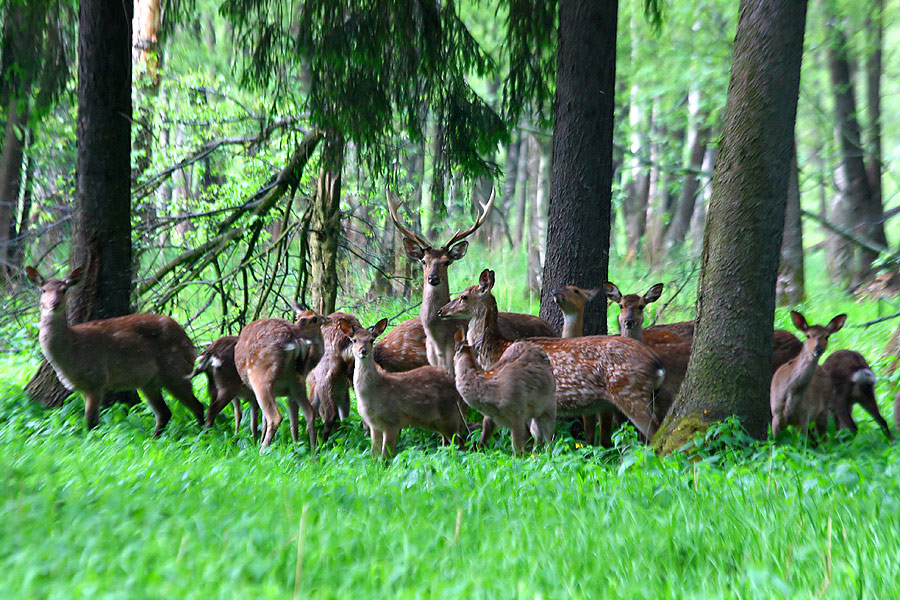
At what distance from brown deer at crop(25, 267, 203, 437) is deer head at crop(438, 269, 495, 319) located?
Result: 2657 millimetres

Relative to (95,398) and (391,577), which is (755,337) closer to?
Answer: (391,577)

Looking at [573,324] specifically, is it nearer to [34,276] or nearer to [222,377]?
[222,377]

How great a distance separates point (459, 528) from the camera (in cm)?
339

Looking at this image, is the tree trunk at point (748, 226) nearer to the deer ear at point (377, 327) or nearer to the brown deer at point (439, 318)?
the brown deer at point (439, 318)

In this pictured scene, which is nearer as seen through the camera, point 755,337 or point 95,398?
point 755,337

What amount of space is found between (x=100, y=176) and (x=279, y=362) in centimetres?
292

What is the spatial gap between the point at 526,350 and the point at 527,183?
2303 centimetres

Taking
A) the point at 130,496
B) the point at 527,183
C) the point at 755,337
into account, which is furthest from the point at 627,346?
the point at 527,183

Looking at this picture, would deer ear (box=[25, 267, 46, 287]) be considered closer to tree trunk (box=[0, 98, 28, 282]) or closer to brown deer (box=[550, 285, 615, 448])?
brown deer (box=[550, 285, 615, 448])

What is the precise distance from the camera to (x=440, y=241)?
25859 mm

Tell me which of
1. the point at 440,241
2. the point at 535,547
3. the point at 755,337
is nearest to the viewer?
the point at 535,547

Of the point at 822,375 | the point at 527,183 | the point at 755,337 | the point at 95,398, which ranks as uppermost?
the point at 527,183

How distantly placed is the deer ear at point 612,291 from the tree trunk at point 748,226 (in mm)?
2191

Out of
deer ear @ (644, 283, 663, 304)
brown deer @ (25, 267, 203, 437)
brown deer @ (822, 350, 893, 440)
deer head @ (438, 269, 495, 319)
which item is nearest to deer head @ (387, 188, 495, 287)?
deer head @ (438, 269, 495, 319)
